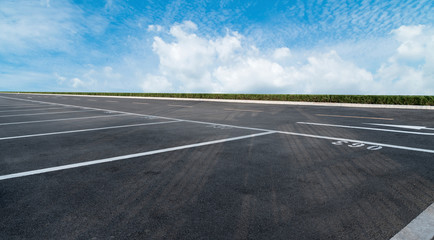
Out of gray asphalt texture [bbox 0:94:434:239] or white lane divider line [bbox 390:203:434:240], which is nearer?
white lane divider line [bbox 390:203:434:240]

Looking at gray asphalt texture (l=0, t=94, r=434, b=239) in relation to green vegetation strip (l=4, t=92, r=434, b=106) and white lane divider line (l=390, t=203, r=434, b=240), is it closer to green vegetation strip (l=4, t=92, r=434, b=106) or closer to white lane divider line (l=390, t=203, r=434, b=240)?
white lane divider line (l=390, t=203, r=434, b=240)

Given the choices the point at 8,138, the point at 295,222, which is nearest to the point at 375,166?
the point at 295,222

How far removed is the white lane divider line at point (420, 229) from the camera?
7.34ft

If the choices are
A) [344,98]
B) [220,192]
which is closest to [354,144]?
[220,192]

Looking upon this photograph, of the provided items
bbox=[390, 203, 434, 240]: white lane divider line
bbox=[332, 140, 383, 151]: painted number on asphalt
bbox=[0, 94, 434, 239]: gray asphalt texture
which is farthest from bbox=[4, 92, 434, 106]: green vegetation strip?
bbox=[390, 203, 434, 240]: white lane divider line

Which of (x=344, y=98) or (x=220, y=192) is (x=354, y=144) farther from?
(x=344, y=98)

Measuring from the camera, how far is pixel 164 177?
147 inches

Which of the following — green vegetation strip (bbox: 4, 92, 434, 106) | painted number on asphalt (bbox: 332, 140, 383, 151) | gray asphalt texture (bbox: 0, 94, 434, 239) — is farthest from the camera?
green vegetation strip (bbox: 4, 92, 434, 106)

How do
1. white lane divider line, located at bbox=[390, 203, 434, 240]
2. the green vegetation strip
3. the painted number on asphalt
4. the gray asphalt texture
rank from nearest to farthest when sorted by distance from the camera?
white lane divider line, located at bbox=[390, 203, 434, 240] < the gray asphalt texture < the painted number on asphalt < the green vegetation strip

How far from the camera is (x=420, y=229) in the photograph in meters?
2.36

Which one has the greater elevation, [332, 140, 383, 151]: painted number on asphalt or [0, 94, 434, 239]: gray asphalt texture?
[332, 140, 383, 151]: painted number on asphalt

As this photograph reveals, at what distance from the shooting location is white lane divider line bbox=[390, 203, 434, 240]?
2.24 metres

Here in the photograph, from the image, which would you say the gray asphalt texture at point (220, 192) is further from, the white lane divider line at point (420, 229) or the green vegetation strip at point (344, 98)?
the green vegetation strip at point (344, 98)

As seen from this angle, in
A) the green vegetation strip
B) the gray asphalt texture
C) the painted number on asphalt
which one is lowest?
the gray asphalt texture
